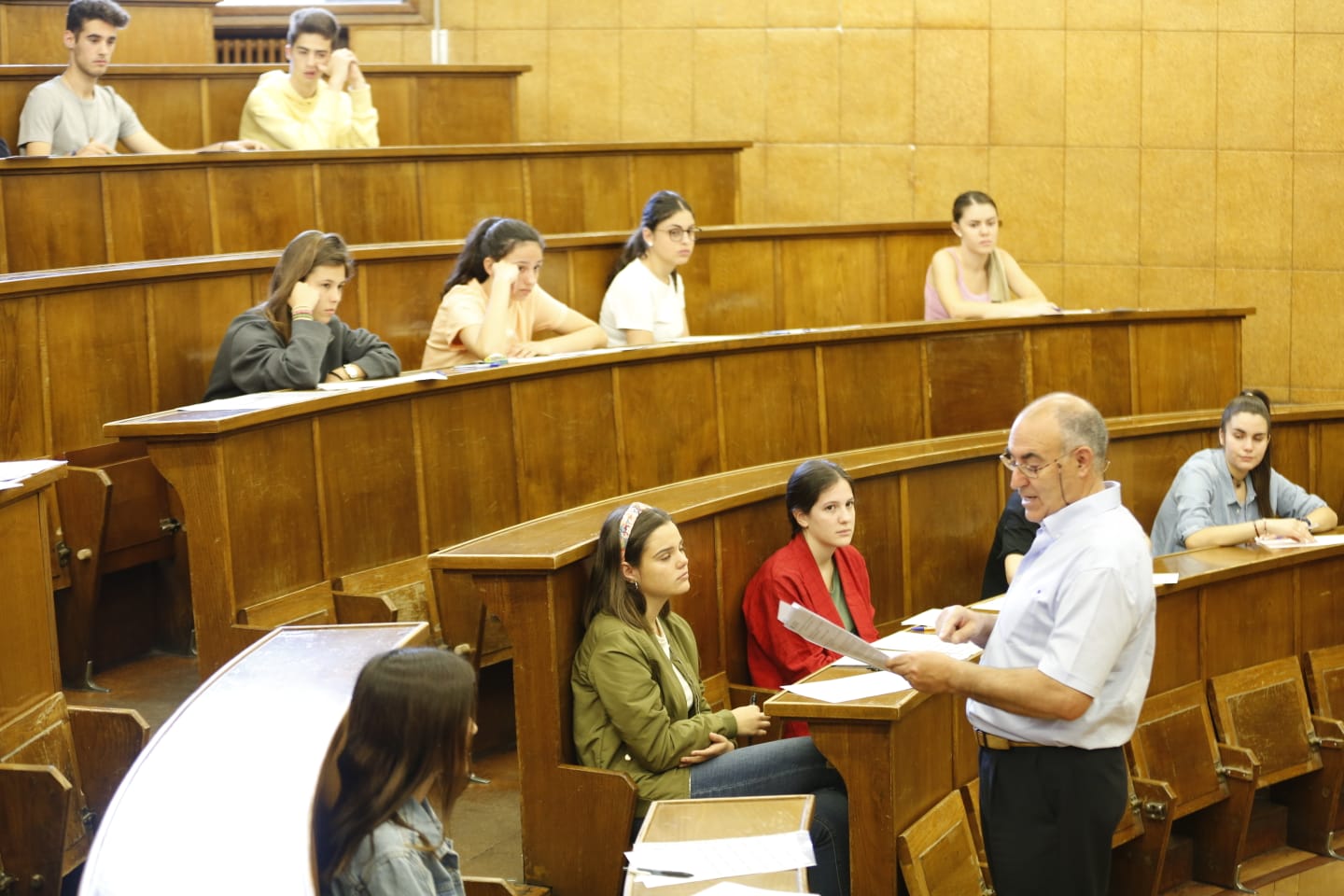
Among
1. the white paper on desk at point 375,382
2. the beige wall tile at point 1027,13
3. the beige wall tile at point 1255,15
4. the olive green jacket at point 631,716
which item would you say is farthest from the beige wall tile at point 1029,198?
the olive green jacket at point 631,716

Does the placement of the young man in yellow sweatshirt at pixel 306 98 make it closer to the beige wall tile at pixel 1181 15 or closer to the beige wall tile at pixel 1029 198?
the beige wall tile at pixel 1029 198

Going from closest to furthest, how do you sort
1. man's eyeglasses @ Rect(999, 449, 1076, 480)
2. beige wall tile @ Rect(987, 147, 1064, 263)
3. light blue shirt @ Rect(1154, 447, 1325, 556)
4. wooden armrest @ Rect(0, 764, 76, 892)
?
wooden armrest @ Rect(0, 764, 76, 892) → man's eyeglasses @ Rect(999, 449, 1076, 480) → light blue shirt @ Rect(1154, 447, 1325, 556) → beige wall tile @ Rect(987, 147, 1064, 263)

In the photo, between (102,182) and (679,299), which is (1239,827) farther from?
(102,182)

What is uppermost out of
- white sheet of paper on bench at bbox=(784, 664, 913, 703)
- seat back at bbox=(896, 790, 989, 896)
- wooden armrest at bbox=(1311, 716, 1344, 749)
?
white sheet of paper on bench at bbox=(784, 664, 913, 703)

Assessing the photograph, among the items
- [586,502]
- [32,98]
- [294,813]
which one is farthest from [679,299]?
[294,813]

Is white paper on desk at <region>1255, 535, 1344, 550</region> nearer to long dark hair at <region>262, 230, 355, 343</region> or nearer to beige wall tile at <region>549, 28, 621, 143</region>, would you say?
long dark hair at <region>262, 230, 355, 343</region>

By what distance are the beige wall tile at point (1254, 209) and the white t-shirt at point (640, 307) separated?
236cm

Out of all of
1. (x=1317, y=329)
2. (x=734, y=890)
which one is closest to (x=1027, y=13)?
(x=1317, y=329)

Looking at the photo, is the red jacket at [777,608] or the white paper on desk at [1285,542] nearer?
the red jacket at [777,608]

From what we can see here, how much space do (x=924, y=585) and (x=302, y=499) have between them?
153 cm

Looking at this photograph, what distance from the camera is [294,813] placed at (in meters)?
1.36

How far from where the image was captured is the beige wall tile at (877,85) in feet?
17.8

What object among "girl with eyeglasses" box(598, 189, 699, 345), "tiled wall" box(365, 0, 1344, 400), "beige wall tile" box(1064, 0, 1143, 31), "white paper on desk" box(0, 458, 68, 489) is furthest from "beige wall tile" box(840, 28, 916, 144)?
"white paper on desk" box(0, 458, 68, 489)

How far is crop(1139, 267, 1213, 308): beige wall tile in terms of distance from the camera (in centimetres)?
518
